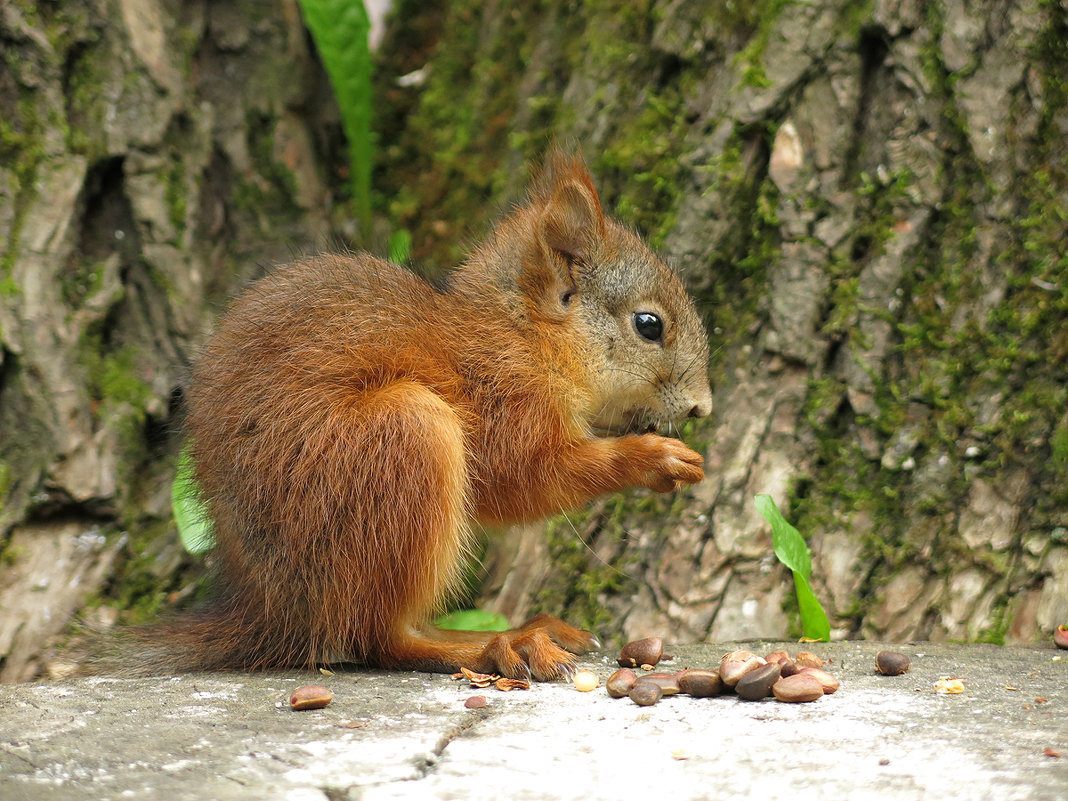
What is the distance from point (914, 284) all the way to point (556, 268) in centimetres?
136

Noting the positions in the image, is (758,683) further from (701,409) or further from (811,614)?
(701,409)

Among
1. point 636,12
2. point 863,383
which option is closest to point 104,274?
point 636,12

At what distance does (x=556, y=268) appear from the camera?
11.5 feet

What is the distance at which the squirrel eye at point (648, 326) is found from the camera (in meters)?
3.51

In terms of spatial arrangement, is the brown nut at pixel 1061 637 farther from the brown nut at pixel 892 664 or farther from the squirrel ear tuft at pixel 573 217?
the squirrel ear tuft at pixel 573 217

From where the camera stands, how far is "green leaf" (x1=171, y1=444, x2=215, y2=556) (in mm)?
3241

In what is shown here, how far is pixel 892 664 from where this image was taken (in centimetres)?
267

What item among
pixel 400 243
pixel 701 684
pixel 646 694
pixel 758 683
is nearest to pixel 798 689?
pixel 758 683

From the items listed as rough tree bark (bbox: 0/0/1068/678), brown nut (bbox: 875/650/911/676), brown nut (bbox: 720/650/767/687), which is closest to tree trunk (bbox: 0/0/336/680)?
rough tree bark (bbox: 0/0/1068/678)

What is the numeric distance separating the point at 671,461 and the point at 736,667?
803mm

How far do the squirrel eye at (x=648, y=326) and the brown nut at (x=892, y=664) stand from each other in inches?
52.9

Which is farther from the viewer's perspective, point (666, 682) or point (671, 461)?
point (671, 461)

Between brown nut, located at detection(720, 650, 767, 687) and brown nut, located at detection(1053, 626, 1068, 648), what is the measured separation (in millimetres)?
1140

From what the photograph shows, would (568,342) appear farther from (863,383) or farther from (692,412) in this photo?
(863,383)
